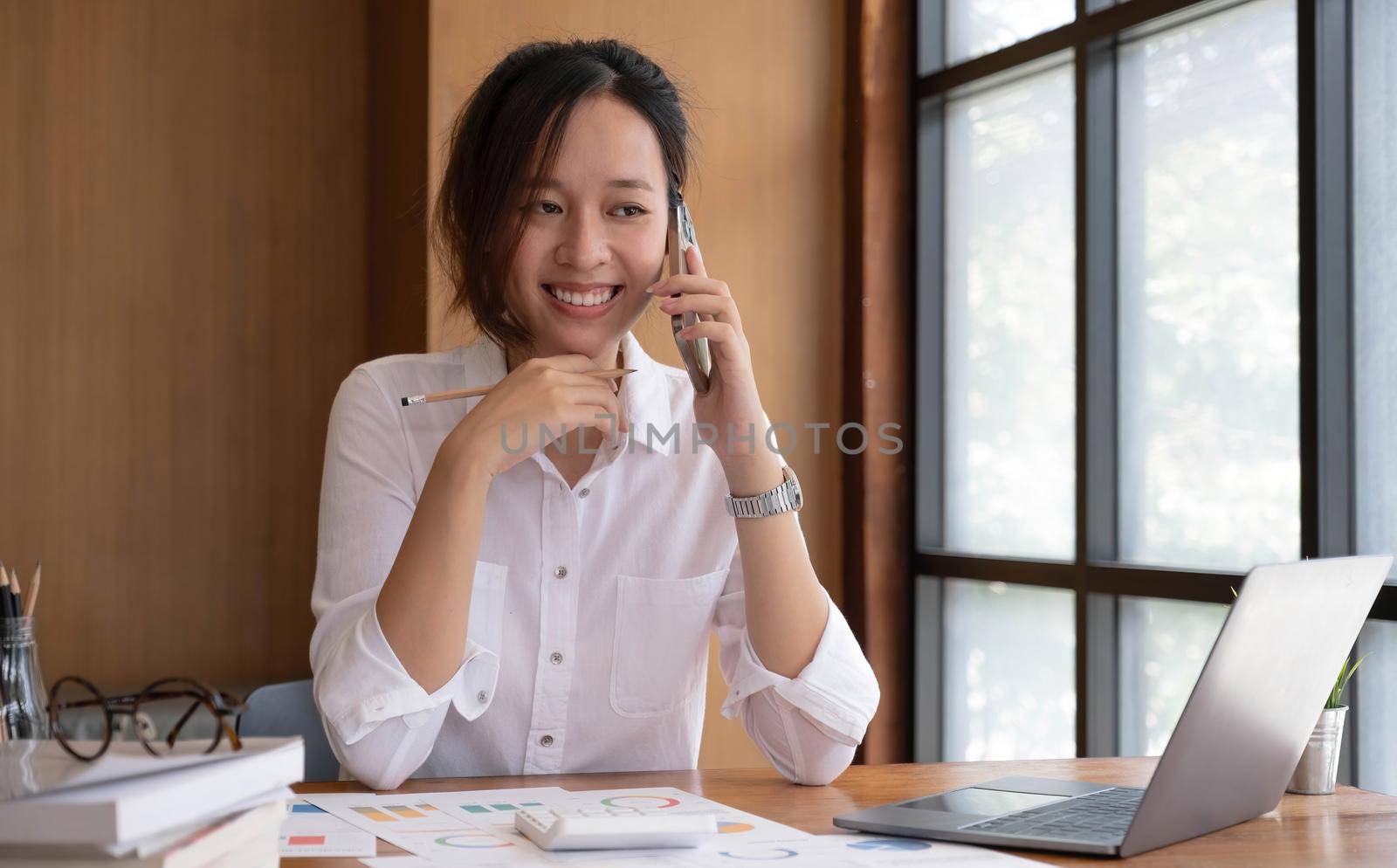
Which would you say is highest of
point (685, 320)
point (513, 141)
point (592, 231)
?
point (513, 141)

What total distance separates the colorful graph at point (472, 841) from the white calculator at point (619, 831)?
29mm

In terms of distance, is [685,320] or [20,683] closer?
[20,683]

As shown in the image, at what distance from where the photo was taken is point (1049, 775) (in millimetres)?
1436

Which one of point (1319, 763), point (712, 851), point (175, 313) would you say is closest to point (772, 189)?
point (175, 313)

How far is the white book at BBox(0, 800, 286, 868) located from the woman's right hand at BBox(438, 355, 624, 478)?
0.56 m

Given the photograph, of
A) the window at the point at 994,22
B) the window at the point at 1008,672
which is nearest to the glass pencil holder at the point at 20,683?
the window at the point at 1008,672

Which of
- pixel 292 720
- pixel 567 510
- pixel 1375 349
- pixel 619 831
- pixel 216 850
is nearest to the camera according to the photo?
pixel 216 850

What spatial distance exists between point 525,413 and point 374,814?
458 millimetres

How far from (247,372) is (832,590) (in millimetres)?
1563

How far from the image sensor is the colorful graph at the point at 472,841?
3.43ft

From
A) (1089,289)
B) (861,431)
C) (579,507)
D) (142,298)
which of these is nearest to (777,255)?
(861,431)

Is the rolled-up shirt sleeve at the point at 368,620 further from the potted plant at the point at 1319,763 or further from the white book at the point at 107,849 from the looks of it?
the potted plant at the point at 1319,763

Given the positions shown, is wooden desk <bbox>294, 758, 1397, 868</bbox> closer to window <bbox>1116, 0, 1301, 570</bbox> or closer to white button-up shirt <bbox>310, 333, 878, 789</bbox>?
white button-up shirt <bbox>310, 333, 878, 789</bbox>

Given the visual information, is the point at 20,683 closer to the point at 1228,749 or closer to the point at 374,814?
the point at 374,814
